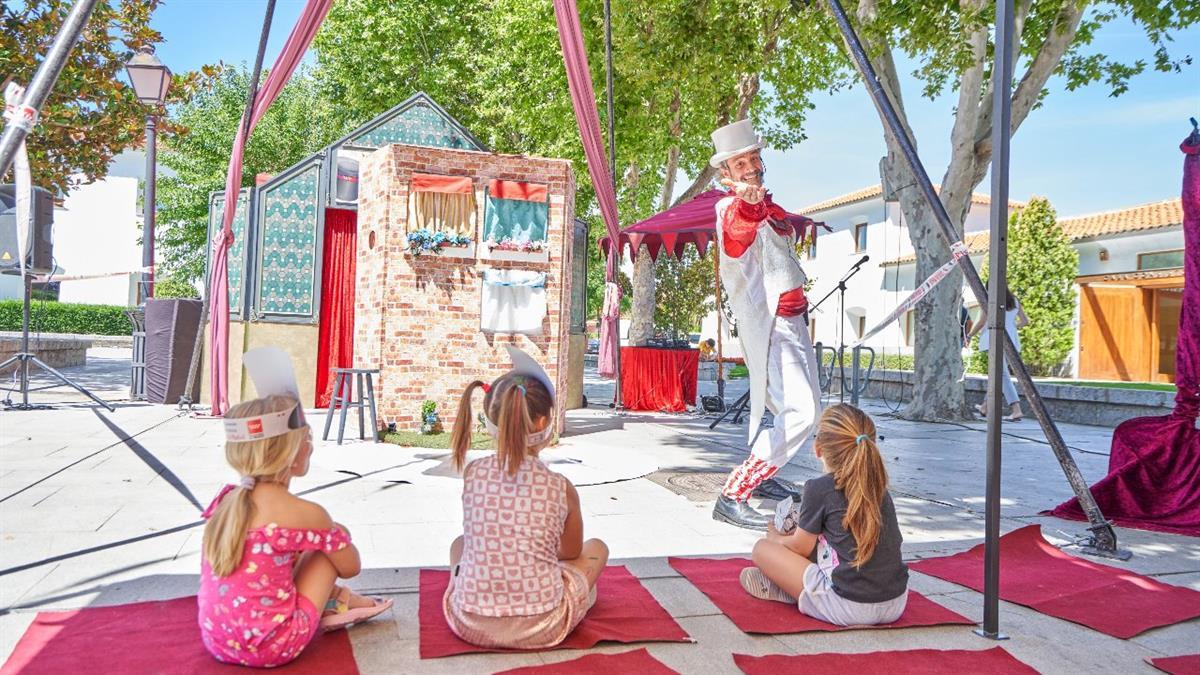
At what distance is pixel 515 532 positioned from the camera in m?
3.01

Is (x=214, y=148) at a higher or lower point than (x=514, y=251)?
higher

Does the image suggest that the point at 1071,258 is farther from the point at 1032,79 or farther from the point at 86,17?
the point at 86,17

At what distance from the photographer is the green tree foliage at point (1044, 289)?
25234 millimetres

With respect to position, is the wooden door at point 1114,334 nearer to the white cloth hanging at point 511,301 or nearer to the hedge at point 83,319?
the white cloth hanging at point 511,301

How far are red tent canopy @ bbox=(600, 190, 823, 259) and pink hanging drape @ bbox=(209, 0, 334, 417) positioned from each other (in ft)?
16.1

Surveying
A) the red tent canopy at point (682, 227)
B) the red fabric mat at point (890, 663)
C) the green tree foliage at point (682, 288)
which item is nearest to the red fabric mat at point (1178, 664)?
the red fabric mat at point (890, 663)

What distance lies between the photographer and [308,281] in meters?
11.6

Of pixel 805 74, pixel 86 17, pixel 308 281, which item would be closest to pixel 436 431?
pixel 308 281

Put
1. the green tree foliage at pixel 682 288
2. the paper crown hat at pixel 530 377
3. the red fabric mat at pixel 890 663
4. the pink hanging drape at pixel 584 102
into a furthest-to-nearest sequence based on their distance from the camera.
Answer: the green tree foliage at pixel 682 288 < the pink hanging drape at pixel 584 102 < the paper crown hat at pixel 530 377 < the red fabric mat at pixel 890 663

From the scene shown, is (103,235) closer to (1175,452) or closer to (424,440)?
(424,440)

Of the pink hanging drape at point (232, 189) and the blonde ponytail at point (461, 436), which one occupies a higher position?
the pink hanging drape at point (232, 189)

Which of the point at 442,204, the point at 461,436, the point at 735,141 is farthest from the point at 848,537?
the point at 442,204

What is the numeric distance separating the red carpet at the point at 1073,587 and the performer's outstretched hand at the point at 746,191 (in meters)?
2.11

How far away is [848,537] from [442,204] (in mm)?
6385
